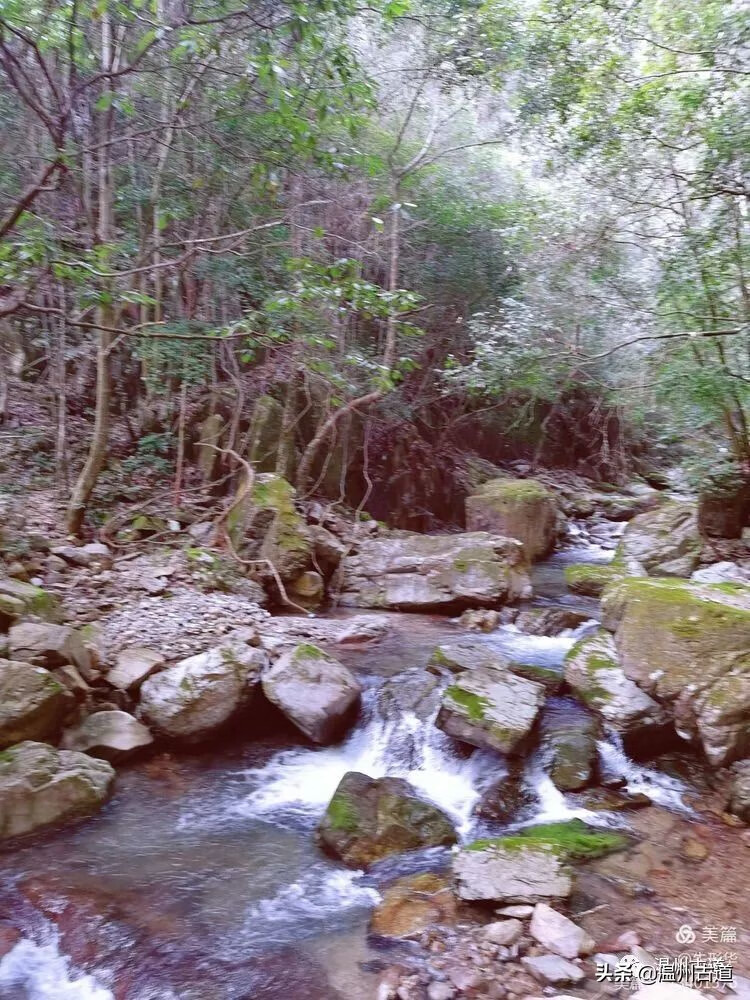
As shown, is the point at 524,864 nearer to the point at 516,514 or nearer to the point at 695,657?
the point at 695,657

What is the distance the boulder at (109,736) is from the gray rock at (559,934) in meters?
3.19

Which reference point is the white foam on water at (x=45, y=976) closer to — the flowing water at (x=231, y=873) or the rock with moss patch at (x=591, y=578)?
the flowing water at (x=231, y=873)

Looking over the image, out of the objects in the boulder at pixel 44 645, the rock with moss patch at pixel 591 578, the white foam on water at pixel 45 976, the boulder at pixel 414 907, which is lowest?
the white foam on water at pixel 45 976

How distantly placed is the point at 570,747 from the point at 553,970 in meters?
2.11

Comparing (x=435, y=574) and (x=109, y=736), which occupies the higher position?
(x=435, y=574)

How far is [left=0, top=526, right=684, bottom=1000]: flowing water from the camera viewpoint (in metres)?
3.30

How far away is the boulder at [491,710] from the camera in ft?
16.7

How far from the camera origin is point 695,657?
5.11 meters

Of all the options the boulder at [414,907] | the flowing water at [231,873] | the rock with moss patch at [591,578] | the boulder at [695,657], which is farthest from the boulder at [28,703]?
the rock with moss patch at [591,578]

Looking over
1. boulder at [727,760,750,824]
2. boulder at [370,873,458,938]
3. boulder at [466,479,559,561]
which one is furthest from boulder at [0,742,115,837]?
boulder at [466,479,559,561]

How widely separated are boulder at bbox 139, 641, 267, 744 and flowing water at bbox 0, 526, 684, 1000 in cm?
26

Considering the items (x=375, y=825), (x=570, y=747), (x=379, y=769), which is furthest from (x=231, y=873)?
(x=570, y=747)

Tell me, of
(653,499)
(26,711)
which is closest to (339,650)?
(26,711)

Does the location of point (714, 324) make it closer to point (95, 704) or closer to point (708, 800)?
point (708, 800)
